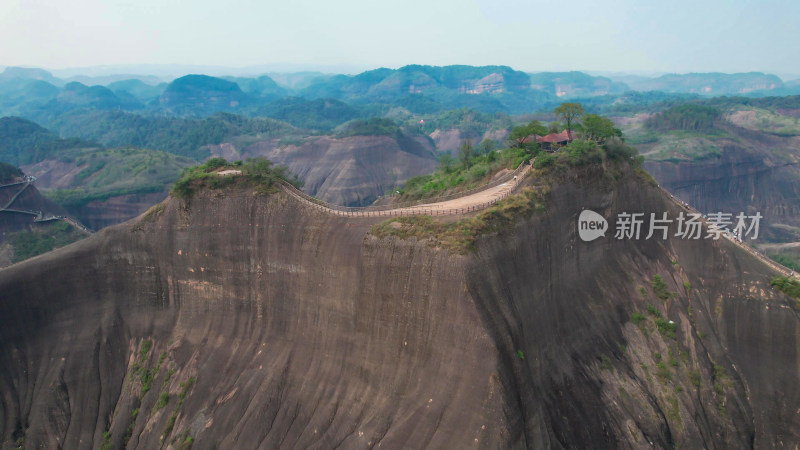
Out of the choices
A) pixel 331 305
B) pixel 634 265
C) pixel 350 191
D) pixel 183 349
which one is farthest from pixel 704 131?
pixel 183 349

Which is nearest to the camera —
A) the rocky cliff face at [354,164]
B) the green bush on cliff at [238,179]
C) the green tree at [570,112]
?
the green bush on cliff at [238,179]

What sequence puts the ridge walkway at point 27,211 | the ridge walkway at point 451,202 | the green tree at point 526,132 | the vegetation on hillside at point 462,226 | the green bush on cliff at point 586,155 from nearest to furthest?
the vegetation on hillside at point 462,226 → the ridge walkway at point 451,202 → the green bush on cliff at point 586,155 → the green tree at point 526,132 → the ridge walkway at point 27,211

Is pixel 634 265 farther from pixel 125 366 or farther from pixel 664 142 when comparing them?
pixel 664 142

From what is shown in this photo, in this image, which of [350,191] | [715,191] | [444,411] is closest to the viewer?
[444,411]

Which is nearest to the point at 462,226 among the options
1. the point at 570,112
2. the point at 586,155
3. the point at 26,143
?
the point at 586,155

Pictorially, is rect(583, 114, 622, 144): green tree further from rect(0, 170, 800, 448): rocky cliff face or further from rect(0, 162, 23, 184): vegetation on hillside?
rect(0, 162, 23, 184): vegetation on hillside

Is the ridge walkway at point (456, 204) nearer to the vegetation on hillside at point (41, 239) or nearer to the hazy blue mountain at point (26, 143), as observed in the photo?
the vegetation on hillside at point (41, 239)

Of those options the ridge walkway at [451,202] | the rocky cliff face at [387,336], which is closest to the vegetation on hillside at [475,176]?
the ridge walkway at [451,202]
